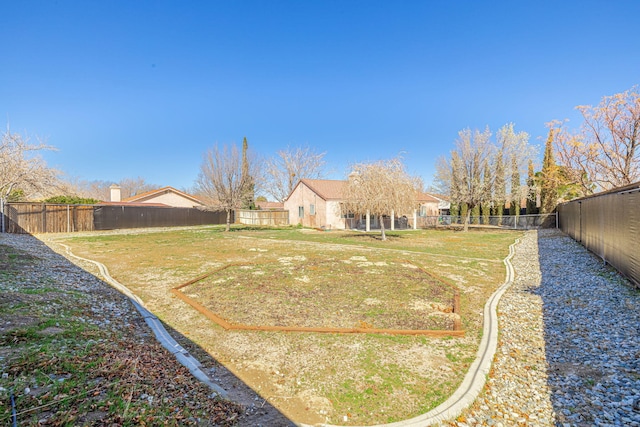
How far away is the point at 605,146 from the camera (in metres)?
21.7

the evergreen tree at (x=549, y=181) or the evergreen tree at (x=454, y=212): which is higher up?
the evergreen tree at (x=549, y=181)

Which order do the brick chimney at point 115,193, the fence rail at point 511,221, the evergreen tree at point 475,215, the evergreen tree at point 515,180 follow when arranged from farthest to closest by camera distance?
the brick chimney at point 115,193, the evergreen tree at point 475,215, the fence rail at point 511,221, the evergreen tree at point 515,180

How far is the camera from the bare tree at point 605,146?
2050cm

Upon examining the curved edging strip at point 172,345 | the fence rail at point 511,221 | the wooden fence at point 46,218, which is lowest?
the curved edging strip at point 172,345

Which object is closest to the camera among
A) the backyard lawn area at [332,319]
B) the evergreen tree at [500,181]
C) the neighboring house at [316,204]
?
the backyard lawn area at [332,319]

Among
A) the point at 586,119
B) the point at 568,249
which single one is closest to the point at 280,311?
the point at 568,249

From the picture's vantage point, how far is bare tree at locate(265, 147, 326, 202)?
4172 centimetres

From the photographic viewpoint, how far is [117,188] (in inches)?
1389

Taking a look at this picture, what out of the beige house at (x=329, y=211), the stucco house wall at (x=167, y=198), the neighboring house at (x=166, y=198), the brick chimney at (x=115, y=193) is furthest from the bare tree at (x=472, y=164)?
the brick chimney at (x=115, y=193)

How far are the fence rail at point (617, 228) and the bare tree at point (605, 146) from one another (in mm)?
13646

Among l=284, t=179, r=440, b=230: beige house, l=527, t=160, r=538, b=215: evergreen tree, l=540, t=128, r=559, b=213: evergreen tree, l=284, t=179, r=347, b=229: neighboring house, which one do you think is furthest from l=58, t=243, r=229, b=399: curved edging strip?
l=527, t=160, r=538, b=215: evergreen tree

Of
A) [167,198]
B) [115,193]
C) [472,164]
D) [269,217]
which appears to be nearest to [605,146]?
[472,164]

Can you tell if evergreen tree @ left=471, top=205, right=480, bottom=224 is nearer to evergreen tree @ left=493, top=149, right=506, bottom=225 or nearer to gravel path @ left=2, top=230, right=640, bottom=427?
evergreen tree @ left=493, top=149, right=506, bottom=225

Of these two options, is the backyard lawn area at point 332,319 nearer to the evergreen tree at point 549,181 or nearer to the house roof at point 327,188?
the house roof at point 327,188
